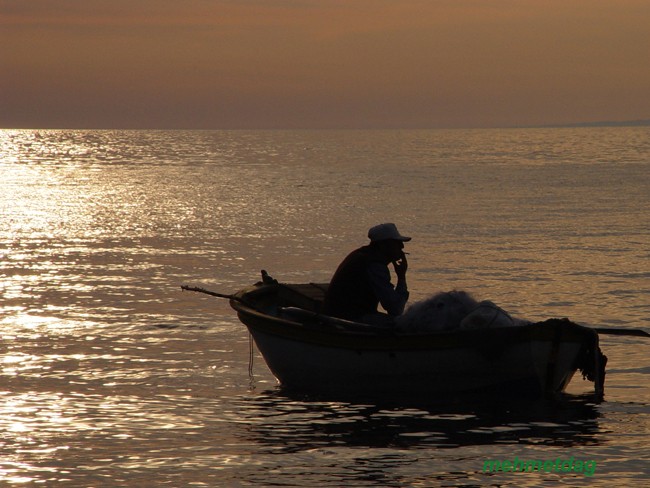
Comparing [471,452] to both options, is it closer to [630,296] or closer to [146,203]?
[630,296]

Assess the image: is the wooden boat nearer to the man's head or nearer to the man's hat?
the man's head

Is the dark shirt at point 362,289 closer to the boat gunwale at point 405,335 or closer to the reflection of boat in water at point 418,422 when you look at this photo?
the boat gunwale at point 405,335

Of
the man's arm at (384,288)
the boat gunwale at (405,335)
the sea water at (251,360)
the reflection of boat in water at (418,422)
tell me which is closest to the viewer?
the sea water at (251,360)

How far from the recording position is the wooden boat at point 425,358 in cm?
1316

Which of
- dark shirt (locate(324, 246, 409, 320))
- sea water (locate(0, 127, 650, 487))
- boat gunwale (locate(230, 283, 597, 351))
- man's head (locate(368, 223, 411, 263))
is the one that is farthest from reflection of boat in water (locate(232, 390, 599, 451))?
man's head (locate(368, 223, 411, 263))

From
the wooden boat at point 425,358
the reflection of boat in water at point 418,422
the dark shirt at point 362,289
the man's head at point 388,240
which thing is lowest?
the reflection of boat in water at point 418,422

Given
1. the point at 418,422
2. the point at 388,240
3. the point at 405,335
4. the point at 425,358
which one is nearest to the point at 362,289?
the point at 388,240

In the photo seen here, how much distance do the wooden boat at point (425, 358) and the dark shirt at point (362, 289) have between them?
18.4 inches

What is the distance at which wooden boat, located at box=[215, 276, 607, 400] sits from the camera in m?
13.2

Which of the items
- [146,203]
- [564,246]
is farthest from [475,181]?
[564,246]

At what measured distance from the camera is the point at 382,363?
541 inches

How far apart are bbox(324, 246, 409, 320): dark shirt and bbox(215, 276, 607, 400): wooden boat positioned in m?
0.47

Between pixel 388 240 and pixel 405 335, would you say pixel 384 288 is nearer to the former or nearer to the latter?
pixel 388 240

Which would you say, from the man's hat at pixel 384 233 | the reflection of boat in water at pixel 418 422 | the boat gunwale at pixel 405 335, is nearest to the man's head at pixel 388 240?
the man's hat at pixel 384 233
